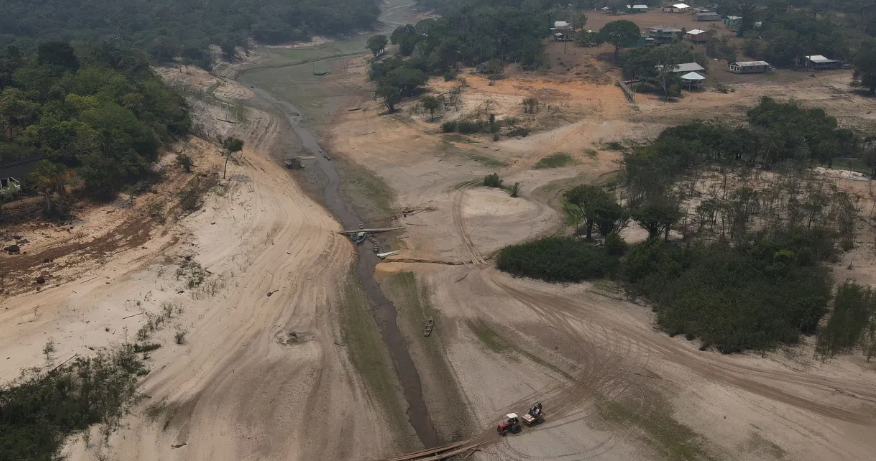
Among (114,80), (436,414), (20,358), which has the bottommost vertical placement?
(436,414)

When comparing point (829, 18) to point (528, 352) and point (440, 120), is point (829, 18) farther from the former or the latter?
point (528, 352)

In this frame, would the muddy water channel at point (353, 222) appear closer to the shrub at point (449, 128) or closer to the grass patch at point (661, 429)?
the grass patch at point (661, 429)

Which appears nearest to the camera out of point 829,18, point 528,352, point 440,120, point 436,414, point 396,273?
point 436,414

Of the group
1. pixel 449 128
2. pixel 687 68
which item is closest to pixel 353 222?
pixel 449 128

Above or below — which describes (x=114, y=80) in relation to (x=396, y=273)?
above

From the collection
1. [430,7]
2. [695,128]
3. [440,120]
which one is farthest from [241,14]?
[695,128]

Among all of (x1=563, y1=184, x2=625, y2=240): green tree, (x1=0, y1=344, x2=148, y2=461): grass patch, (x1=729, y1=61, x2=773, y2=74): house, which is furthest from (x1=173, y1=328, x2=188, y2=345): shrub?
(x1=729, y1=61, x2=773, y2=74): house

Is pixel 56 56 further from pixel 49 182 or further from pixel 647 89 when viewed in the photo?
pixel 647 89

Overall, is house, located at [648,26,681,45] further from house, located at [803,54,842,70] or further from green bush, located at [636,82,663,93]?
green bush, located at [636,82,663,93]
